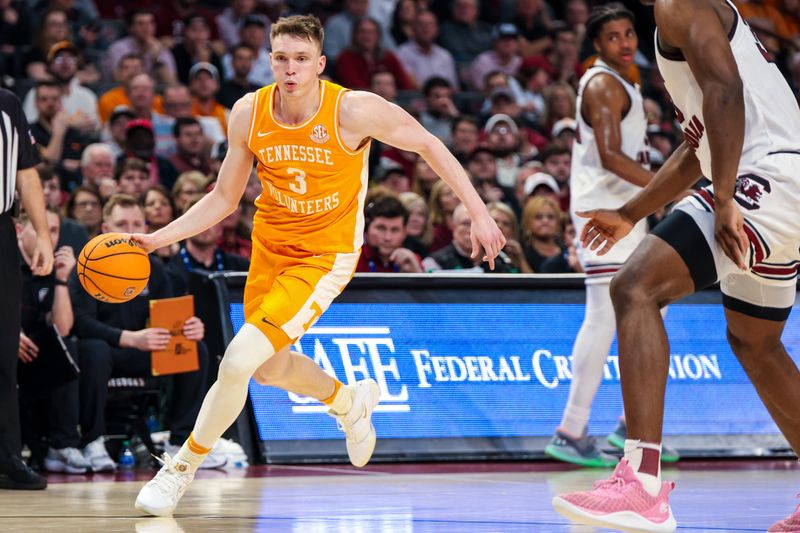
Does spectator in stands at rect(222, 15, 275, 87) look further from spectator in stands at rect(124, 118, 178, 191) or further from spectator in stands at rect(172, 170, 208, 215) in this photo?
spectator in stands at rect(172, 170, 208, 215)

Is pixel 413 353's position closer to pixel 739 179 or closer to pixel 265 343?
pixel 265 343

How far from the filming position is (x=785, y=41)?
16.3 m

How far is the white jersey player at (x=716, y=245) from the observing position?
4.35m

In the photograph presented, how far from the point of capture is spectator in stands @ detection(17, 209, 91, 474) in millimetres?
7641

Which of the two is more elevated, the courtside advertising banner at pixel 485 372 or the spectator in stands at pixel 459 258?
the spectator in stands at pixel 459 258

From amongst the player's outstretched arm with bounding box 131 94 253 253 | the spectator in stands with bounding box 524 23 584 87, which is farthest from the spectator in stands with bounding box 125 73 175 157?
the player's outstretched arm with bounding box 131 94 253 253

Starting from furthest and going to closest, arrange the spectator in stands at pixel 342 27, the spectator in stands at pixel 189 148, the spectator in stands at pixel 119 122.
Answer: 1. the spectator in stands at pixel 342 27
2. the spectator in stands at pixel 119 122
3. the spectator in stands at pixel 189 148

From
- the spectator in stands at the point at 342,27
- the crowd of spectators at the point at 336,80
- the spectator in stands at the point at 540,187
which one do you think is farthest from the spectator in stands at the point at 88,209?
the spectator in stands at the point at 342,27

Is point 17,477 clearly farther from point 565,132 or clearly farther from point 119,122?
point 565,132

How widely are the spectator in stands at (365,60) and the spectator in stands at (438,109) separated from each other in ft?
2.00

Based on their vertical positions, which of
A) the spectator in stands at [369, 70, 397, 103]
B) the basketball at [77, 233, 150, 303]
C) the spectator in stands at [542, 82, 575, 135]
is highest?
the basketball at [77, 233, 150, 303]

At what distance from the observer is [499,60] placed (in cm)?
1551

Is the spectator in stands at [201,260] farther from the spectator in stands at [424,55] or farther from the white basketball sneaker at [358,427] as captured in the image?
the spectator in stands at [424,55]

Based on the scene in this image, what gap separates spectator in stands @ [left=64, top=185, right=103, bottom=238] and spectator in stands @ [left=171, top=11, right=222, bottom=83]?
4.57m
